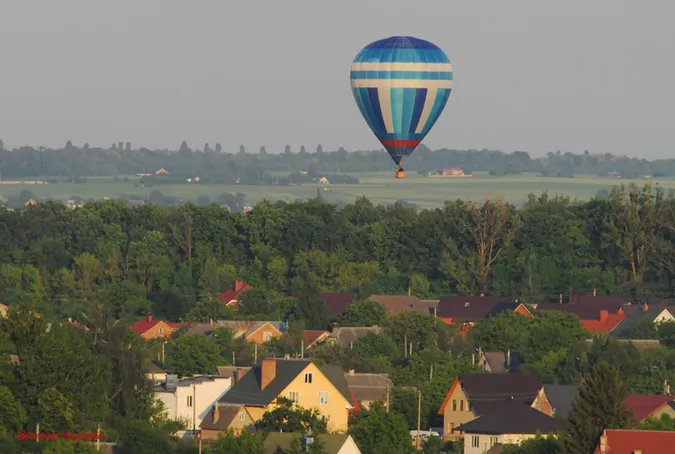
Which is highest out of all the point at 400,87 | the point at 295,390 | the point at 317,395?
the point at 400,87

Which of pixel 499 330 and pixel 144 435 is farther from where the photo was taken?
pixel 499 330

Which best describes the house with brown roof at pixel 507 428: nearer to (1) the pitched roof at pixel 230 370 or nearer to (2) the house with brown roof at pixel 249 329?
(1) the pitched roof at pixel 230 370

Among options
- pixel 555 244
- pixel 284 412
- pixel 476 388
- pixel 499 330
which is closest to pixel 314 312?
pixel 499 330

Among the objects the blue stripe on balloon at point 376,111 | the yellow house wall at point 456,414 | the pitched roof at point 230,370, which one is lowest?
the yellow house wall at point 456,414

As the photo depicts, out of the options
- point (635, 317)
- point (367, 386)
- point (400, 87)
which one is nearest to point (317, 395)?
point (367, 386)

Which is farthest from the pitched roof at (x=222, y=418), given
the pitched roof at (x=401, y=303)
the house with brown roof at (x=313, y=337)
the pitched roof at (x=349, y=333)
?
the pitched roof at (x=401, y=303)

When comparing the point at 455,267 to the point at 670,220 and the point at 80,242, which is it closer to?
the point at 670,220

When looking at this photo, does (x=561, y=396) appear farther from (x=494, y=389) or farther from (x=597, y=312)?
(x=597, y=312)
